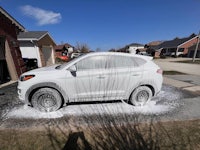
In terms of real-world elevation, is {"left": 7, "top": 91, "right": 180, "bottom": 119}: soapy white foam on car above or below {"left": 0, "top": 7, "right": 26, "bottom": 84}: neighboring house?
below

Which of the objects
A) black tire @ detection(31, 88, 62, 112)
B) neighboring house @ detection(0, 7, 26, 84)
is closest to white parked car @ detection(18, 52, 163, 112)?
black tire @ detection(31, 88, 62, 112)

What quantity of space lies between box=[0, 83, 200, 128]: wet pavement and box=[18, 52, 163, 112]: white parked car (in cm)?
35

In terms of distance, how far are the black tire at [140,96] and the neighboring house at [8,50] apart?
25.5ft

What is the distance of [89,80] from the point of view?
414cm

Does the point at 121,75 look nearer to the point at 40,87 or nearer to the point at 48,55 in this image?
the point at 40,87

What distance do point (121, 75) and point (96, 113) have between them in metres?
1.42

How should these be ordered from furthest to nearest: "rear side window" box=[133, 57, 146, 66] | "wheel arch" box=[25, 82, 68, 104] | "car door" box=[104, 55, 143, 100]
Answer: "rear side window" box=[133, 57, 146, 66], "car door" box=[104, 55, 143, 100], "wheel arch" box=[25, 82, 68, 104]

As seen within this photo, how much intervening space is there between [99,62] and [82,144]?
2.37 metres

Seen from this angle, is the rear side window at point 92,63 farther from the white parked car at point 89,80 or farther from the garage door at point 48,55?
the garage door at point 48,55

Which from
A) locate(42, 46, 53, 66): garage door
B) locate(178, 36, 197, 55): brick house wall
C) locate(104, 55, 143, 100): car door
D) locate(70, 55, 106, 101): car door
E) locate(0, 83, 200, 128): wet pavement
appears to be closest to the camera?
locate(0, 83, 200, 128): wet pavement

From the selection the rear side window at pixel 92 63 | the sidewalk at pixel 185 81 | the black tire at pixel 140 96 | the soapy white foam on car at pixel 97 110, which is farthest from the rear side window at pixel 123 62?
the sidewalk at pixel 185 81

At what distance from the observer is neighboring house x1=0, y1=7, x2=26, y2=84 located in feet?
26.1

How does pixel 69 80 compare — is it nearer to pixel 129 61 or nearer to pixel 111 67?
pixel 111 67

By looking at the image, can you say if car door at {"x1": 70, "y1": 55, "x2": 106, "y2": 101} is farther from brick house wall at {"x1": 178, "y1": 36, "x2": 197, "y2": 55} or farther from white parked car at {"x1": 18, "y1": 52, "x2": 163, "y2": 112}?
brick house wall at {"x1": 178, "y1": 36, "x2": 197, "y2": 55}
